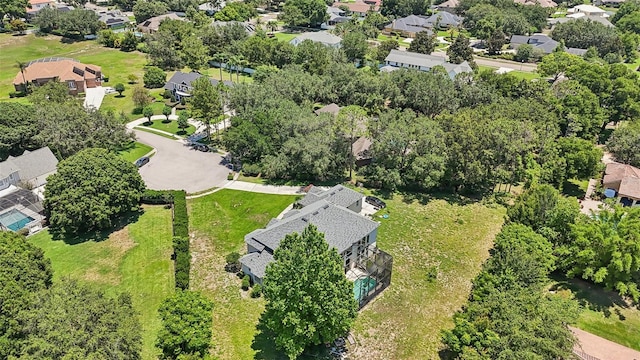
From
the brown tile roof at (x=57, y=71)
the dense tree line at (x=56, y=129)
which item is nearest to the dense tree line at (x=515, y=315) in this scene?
the dense tree line at (x=56, y=129)

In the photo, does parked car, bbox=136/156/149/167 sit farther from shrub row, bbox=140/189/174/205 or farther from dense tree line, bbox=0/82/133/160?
shrub row, bbox=140/189/174/205

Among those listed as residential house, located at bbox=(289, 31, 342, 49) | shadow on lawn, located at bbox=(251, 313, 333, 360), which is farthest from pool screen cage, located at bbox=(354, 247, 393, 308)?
residential house, located at bbox=(289, 31, 342, 49)

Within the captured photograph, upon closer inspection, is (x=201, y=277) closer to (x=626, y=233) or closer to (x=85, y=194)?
(x=85, y=194)

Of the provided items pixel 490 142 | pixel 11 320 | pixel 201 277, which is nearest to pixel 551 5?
pixel 490 142

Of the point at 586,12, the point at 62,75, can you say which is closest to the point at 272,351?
the point at 62,75

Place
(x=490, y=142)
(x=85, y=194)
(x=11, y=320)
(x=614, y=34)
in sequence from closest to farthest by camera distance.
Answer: (x=11, y=320) < (x=85, y=194) < (x=490, y=142) < (x=614, y=34)
